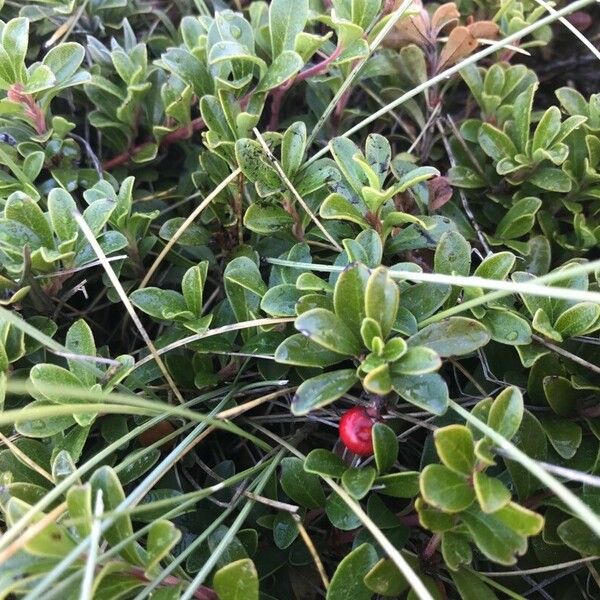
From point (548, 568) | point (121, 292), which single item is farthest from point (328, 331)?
point (548, 568)

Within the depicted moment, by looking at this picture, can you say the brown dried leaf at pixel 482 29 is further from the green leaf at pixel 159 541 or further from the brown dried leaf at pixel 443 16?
the green leaf at pixel 159 541

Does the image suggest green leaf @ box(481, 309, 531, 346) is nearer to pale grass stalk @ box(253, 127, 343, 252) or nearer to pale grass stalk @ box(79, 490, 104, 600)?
pale grass stalk @ box(253, 127, 343, 252)

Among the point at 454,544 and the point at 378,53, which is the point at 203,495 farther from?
the point at 378,53

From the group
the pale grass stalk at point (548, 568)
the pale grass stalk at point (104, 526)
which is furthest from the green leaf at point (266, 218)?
the pale grass stalk at point (548, 568)

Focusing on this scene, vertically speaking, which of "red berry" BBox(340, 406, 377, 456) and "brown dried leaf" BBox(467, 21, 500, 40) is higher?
"brown dried leaf" BBox(467, 21, 500, 40)

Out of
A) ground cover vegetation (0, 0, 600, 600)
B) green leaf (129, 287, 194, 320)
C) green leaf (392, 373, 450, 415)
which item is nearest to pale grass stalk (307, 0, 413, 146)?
ground cover vegetation (0, 0, 600, 600)
